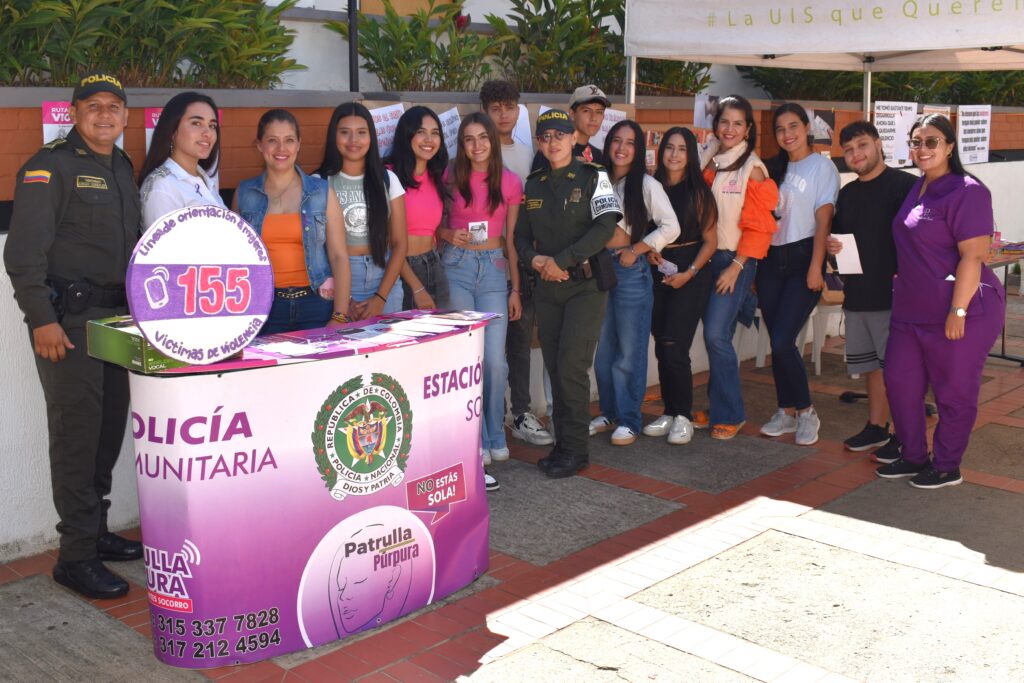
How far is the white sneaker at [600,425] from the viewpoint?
22.3ft

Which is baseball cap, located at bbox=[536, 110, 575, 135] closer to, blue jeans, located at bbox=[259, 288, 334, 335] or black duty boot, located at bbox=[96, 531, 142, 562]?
blue jeans, located at bbox=[259, 288, 334, 335]

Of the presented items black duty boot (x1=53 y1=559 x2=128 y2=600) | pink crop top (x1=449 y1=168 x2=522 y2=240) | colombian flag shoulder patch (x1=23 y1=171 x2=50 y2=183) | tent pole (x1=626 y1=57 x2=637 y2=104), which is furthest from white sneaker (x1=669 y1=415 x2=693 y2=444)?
colombian flag shoulder patch (x1=23 y1=171 x2=50 y2=183)

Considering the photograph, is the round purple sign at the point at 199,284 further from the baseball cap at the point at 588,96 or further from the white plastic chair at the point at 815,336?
the white plastic chair at the point at 815,336

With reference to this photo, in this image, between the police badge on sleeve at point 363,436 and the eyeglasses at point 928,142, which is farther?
the eyeglasses at point 928,142

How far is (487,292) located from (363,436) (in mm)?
2014

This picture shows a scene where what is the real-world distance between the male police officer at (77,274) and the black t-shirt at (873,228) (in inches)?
156

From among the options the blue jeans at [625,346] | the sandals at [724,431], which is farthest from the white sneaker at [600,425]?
the sandals at [724,431]

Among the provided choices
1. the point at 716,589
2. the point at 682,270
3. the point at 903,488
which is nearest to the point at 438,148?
the point at 682,270

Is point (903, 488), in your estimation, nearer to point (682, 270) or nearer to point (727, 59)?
point (682, 270)

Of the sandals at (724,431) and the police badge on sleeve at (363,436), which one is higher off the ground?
the police badge on sleeve at (363,436)

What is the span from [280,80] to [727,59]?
3.48m

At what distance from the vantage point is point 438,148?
18.3 feet

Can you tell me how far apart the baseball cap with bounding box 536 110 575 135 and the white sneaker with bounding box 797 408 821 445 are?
247 cm

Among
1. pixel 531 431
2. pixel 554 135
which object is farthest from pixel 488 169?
pixel 531 431
